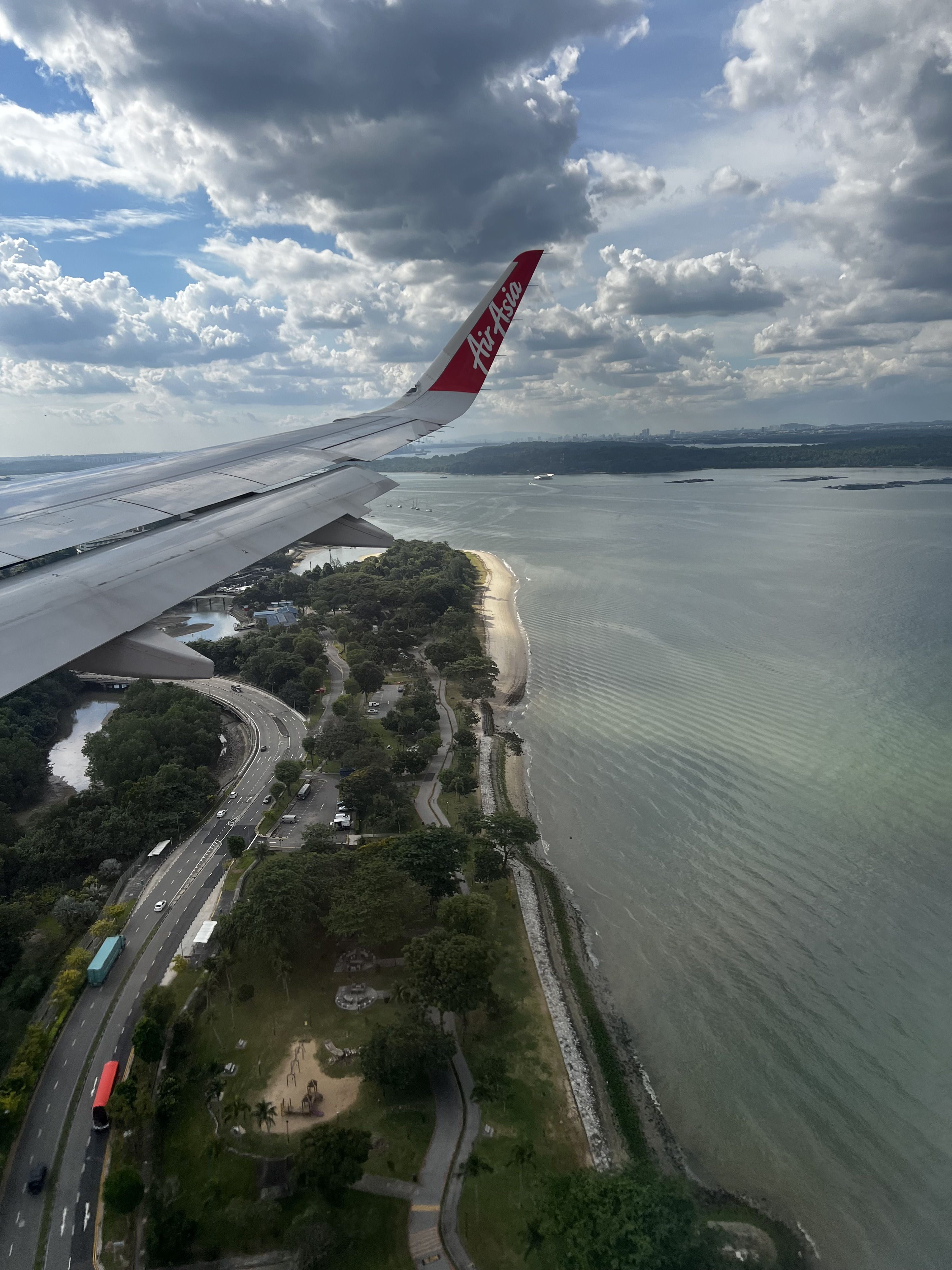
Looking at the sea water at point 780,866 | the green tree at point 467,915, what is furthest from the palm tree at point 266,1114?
the sea water at point 780,866

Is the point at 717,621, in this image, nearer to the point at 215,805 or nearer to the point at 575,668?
the point at 575,668

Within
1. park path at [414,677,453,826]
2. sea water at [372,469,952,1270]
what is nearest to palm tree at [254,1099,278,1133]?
sea water at [372,469,952,1270]

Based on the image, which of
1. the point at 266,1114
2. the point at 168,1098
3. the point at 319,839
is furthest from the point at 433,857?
the point at 168,1098

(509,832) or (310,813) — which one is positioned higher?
(509,832)

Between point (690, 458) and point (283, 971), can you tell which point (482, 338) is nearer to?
point (283, 971)

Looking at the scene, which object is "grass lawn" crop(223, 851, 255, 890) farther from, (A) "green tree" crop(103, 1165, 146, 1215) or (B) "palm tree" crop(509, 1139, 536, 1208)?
(B) "palm tree" crop(509, 1139, 536, 1208)

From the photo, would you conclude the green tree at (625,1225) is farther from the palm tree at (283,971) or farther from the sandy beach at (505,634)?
the sandy beach at (505,634)
